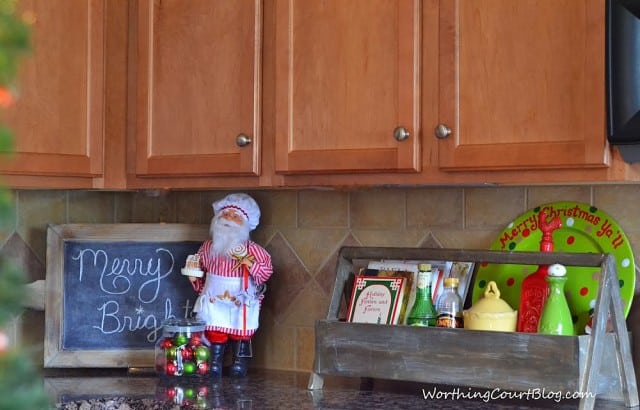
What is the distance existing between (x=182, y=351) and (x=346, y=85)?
0.74m

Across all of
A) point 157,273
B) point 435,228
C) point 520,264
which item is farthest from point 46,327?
point 520,264

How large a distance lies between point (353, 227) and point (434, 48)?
610 mm

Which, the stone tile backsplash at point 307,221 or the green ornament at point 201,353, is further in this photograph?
the green ornament at point 201,353

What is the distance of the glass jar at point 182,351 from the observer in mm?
2031

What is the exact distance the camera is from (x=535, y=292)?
171 centimetres

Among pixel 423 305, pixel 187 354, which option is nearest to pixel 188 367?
pixel 187 354

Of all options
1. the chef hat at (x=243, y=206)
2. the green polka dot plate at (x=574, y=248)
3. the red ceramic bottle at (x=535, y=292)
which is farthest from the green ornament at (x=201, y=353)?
the red ceramic bottle at (x=535, y=292)

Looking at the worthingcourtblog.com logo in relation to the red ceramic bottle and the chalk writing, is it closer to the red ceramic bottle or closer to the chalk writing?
the red ceramic bottle

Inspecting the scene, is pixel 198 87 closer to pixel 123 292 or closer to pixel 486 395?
pixel 123 292

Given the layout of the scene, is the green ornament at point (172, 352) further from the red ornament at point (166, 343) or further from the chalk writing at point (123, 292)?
the chalk writing at point (123, 292)

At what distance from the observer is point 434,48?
167 centimetres

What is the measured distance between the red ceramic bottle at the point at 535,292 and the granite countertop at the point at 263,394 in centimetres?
16

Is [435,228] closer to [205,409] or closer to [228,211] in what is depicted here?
[228,211]

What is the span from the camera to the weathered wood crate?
1550 mm
